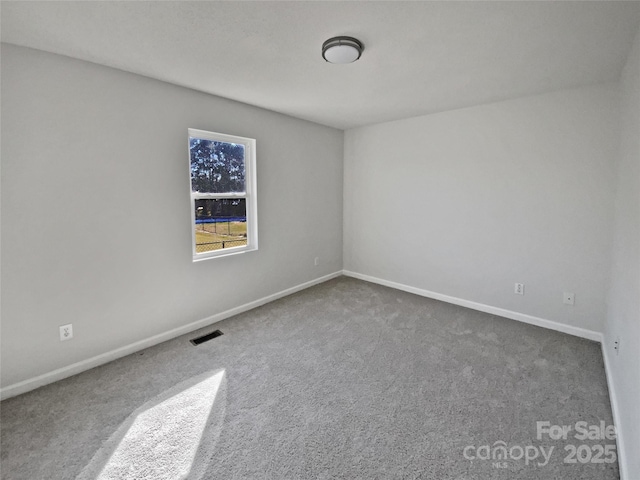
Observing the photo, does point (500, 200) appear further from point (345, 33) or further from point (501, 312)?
point (345, 33)

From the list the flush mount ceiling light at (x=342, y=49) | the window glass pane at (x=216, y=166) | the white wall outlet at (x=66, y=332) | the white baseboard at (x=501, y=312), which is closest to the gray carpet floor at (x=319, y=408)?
the white baseboard at (x=501, y=312)

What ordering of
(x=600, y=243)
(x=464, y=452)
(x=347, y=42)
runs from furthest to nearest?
(x=600, y=243) < (x=347, y=42) < (x=464, y=452)

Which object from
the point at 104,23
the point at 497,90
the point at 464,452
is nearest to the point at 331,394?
the point at 464,452

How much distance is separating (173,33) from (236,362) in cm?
244

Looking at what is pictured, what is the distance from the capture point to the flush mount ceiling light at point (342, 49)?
76.9 inches

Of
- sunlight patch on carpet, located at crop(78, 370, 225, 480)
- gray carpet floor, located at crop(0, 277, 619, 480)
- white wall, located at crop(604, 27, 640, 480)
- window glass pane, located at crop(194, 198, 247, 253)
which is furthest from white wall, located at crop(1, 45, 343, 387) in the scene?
white wall, located at crop(604, 27, 640, 480)

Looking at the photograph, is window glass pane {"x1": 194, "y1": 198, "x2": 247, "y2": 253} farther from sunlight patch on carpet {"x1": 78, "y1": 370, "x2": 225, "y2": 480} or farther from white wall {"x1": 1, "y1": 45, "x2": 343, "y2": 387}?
sunlight patch on carpet {"x1": 78, "y1": 370, "x2": 225, "y2": 480}

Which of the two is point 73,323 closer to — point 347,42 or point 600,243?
point 347,42

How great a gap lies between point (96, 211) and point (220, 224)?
1.19 m

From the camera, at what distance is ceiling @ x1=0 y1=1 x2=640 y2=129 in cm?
168

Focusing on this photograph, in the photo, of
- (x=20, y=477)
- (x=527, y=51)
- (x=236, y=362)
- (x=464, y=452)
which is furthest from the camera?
(x=236, y=362)

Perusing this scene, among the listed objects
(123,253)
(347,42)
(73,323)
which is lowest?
(73,323)

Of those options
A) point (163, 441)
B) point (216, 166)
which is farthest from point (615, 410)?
point (216, 166)

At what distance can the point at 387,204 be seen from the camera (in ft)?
14.6
